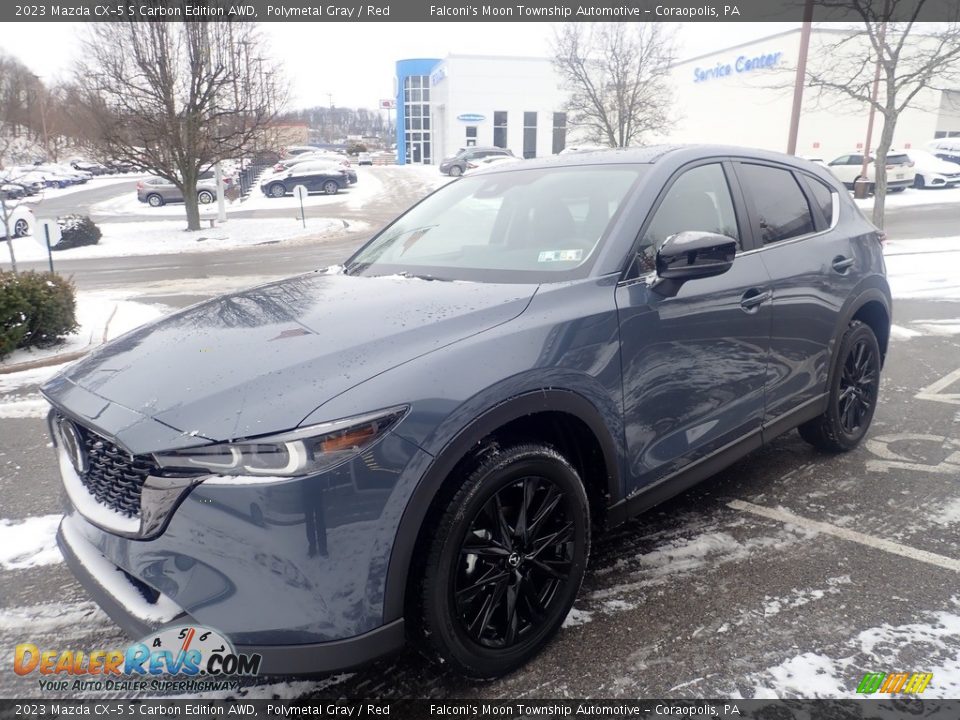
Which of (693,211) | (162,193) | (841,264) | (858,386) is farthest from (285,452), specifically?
(162,193)

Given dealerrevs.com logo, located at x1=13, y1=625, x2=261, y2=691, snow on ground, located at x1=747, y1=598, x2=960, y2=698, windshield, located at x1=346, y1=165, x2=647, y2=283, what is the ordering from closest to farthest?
dealerrevs.com logo, located at x1=13, y1=625, x2=261, y2=691
snow on ground, located at x1=747, y1=598, x2=960, y2=698
windshield, located at x1=346, y1=165, x2=647, y2=283

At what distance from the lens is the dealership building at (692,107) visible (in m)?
37.5

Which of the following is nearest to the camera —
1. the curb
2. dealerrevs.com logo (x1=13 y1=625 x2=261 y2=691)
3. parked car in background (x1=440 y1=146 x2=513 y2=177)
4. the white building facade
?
dealerrevs.com logo (x1=13 y1=625 x2=261 y2=691)

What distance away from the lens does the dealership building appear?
37469 millimetres

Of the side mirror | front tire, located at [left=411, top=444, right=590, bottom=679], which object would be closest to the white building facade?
the side mirror

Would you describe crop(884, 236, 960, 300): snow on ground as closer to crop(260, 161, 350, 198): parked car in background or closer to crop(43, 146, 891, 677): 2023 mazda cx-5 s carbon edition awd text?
crop(43, 146, 891, 677): 2023 mazda cx-5 s carbon edition awd text

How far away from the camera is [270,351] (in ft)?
7.28

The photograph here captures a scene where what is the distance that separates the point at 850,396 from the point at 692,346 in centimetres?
193

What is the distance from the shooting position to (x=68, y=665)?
2.51 metres

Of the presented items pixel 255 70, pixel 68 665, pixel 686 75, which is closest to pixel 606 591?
pixel 68 665

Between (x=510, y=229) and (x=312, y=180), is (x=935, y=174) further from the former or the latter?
(x=510, y=229)

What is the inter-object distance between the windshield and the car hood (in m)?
0.24

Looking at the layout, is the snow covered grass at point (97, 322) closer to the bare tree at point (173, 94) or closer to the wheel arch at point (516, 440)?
the wheel arch at point (516, 440)

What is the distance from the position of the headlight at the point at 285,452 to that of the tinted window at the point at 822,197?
3.30 m
